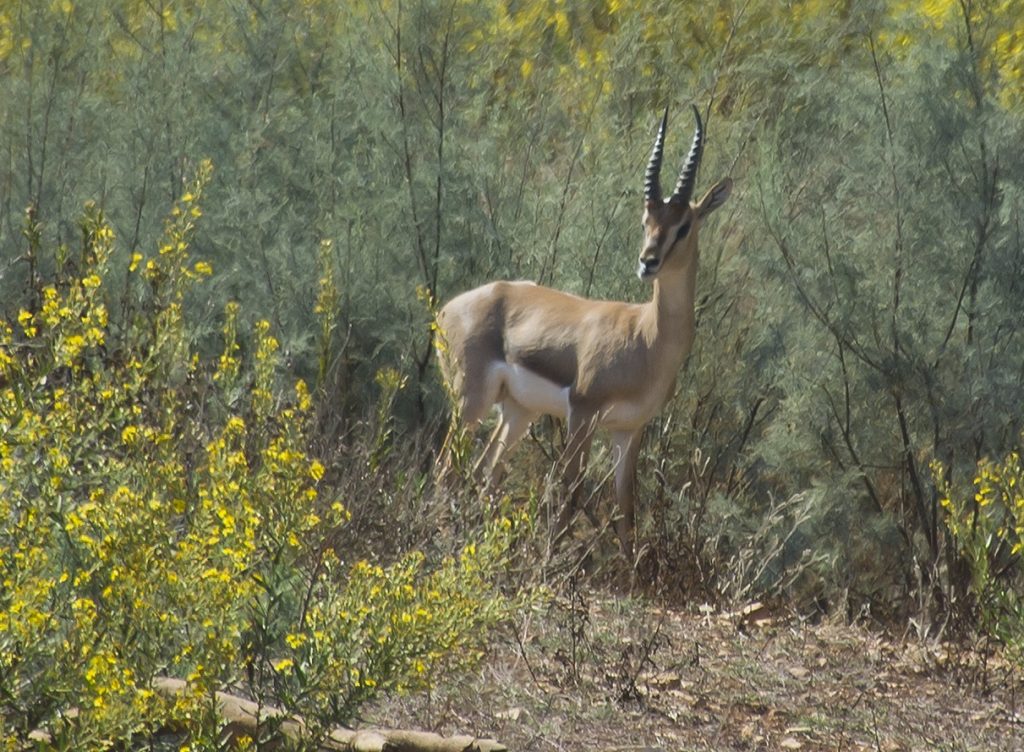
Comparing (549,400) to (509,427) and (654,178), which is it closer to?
(509,427)

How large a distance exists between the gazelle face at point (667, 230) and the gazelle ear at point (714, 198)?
62 mm

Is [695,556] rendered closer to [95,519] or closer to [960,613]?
[960,613]

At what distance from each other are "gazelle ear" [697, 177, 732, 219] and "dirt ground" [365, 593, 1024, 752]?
2.93m

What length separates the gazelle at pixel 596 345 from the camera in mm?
9734

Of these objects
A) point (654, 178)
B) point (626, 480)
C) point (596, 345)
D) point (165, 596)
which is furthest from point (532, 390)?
point (165, 596)

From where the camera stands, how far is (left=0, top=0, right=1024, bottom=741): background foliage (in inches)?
357

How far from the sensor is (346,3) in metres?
11.6

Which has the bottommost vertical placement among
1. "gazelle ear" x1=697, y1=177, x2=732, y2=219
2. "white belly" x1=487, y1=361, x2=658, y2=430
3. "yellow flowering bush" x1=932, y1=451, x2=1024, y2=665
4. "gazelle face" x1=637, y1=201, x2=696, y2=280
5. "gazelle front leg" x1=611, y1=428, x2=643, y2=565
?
"gazelle front leg" x1=611, y1=428, x2=643, y2=565

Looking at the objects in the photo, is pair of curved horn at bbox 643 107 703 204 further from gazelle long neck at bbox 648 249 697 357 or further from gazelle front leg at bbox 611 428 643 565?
gazelle front leg at bbox 611 428 643 565

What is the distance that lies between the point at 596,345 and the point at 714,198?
3.21 ft

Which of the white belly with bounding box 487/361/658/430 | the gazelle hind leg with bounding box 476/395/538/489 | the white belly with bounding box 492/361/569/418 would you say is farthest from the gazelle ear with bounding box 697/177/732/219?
the gazelle hind leg with bounding box 476/395/538/489

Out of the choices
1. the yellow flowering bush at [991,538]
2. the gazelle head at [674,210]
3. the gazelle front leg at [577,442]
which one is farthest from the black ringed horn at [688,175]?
the yellow flowering bush at [991,538]

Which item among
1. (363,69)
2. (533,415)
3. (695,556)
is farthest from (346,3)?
(695,556)

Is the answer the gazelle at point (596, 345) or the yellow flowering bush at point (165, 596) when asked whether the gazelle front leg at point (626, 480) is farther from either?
the yellow flowering bush at point (165, 596)
